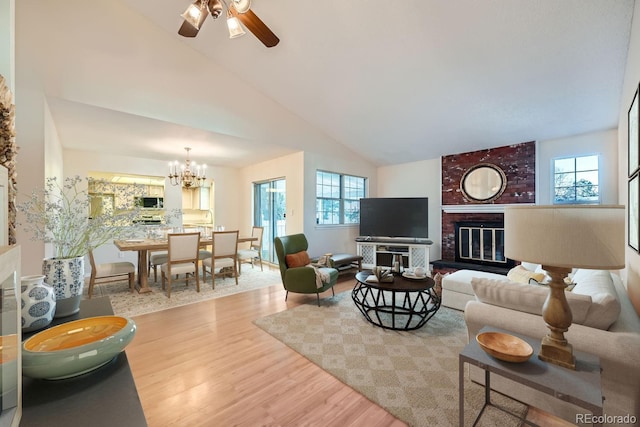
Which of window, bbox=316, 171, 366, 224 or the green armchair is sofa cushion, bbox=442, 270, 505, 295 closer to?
the green armchair

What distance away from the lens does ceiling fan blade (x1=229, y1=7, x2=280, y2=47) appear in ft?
6.89

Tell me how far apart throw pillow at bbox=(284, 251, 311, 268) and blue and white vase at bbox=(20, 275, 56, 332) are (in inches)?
104

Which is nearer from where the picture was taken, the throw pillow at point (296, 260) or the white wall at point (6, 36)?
the white wall at point (6, 36)

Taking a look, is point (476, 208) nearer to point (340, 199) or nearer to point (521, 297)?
point (340, 199)

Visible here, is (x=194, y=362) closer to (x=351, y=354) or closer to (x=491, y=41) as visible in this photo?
(x=351, y=354)

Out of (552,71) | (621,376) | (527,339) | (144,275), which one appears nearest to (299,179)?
(144,275)

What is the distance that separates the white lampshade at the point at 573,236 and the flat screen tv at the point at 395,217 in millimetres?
4024

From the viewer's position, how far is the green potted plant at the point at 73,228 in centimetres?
133

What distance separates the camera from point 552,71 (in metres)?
2.88

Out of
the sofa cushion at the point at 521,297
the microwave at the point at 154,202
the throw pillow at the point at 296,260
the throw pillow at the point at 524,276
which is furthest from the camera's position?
the microwave at the point at 154,202

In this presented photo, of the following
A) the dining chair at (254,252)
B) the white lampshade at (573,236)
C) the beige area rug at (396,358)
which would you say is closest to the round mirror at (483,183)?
the beige area rug at (396,358)

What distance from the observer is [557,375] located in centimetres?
121

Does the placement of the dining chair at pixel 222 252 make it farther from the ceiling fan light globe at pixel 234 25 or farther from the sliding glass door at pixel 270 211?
the ceiling fan light globe at pixel 234 25

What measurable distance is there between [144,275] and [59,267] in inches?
121
